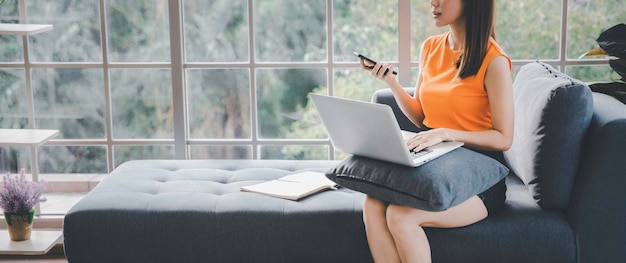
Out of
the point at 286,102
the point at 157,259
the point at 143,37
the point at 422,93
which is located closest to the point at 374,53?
the point at 286,102

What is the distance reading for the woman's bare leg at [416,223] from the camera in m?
2.77

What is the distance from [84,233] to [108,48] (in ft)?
4.24

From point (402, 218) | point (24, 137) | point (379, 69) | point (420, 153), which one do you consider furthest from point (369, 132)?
point (24, 137)

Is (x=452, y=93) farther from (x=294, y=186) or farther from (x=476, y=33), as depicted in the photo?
(x=294, y=186)

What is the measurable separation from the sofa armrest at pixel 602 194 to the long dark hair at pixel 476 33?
0.47 metres

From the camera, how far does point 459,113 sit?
3.03m

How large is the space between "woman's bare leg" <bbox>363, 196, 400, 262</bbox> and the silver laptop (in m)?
Answer: 0.17

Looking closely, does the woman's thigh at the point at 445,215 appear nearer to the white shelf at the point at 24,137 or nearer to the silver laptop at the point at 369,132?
the silver laptop at the point at 369,132

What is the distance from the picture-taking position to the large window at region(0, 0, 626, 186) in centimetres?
396

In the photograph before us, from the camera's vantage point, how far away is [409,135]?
3.08 metres

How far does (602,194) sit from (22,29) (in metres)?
2.50

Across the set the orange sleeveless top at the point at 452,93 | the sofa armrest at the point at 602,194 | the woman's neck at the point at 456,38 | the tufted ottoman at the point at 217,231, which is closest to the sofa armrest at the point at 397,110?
the orange sleeveless top at the point at 452,93

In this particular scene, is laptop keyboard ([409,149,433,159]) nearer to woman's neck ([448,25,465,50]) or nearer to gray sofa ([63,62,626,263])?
gray sofa ([63,62,626,263])

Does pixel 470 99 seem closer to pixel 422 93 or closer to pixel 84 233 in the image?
pixel 422 93
